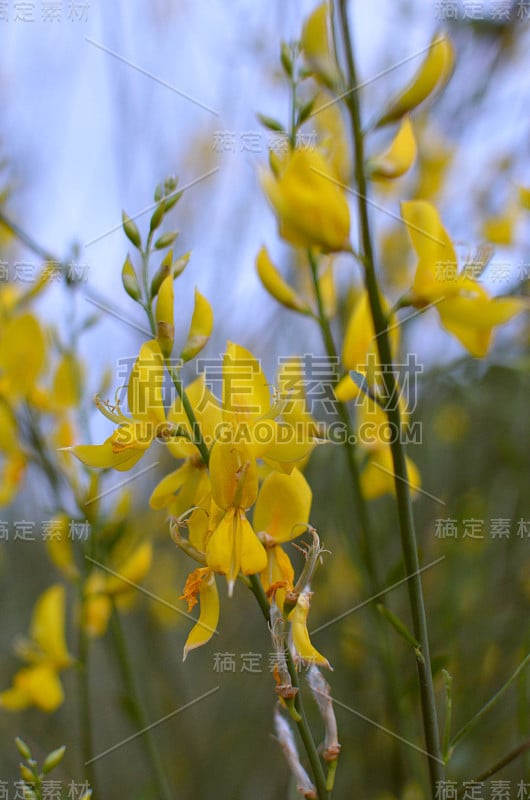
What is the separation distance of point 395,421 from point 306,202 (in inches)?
7.4

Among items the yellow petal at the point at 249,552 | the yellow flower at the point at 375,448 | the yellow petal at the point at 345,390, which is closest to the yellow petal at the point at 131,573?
the yellow flower at the point at 375,448

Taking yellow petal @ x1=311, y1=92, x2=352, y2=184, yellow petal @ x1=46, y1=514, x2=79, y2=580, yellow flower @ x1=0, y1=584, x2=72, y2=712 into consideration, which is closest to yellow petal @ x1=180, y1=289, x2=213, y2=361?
yellow petal @ x1=46, y1=514, x2=79, y2=580

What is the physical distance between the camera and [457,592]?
53.5 inches

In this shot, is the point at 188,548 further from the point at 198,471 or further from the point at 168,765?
the point at 168,765

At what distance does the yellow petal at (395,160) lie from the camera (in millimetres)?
641

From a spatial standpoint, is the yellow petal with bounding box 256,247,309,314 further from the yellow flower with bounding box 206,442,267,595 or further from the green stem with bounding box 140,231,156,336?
the yellow flower with bounding box 206,442,267,595

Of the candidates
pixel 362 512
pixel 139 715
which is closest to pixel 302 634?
pixel 362 512

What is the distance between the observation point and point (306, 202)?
21.7 inches

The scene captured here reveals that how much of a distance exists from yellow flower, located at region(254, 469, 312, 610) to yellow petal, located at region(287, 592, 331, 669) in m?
0.05

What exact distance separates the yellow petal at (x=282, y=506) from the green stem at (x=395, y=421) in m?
0.09

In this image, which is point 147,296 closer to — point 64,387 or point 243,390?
point 243,390

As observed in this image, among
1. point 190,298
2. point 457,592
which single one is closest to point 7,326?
point 190,298

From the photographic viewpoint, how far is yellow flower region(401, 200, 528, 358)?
2.04ft

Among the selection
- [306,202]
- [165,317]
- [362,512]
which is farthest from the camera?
[362,512]
